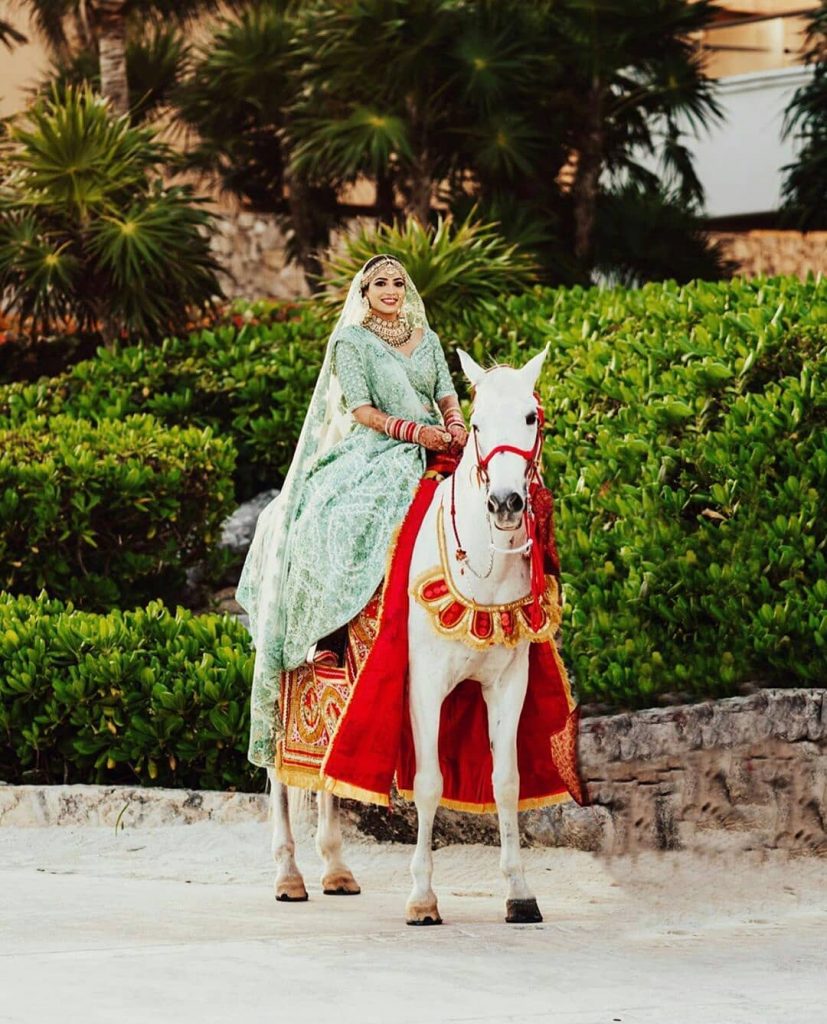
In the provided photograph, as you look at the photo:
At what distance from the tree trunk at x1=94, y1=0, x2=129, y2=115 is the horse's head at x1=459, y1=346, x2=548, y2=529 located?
1408 centimetres

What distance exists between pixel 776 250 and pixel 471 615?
738 inches

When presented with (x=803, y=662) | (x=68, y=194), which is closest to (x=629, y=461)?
(x=803, y=662)

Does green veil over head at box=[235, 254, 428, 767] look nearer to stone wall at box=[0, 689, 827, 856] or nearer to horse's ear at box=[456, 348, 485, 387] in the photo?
horse's ear at box=[456, 348, 485, 387]

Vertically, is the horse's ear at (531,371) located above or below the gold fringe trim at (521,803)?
above

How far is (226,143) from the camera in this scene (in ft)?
72.8

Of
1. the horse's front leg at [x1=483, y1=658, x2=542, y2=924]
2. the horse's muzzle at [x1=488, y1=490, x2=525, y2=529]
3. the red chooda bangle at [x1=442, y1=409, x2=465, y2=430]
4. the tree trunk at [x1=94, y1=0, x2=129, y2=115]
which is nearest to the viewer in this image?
the horse's muzzle at [x1=488, y1=490, x2=525, y2=529]

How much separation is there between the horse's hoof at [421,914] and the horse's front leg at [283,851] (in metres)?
0.84

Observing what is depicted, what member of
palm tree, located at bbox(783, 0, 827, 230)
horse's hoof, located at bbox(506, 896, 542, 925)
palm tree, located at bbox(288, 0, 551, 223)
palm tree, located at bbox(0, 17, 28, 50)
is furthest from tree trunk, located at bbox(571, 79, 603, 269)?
horse's hoof, located at bbox(506, 896, 542, 925)

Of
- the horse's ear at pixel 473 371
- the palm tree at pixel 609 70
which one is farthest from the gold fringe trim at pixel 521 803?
the palm tree at pixel 609 70

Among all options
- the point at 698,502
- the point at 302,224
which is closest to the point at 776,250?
the point at 302,224

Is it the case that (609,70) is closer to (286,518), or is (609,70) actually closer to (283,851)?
(286,518)

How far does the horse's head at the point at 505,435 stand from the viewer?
6.92m

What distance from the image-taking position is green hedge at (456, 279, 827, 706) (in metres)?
9.04

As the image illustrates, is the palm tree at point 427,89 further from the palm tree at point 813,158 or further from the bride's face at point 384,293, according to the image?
the bride's face at point 384,293
